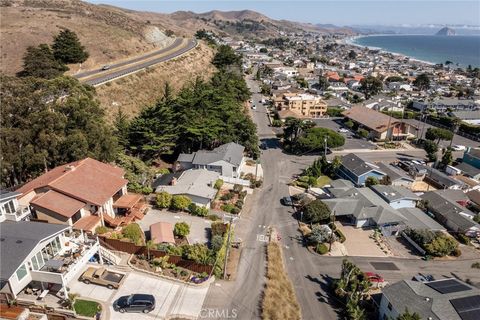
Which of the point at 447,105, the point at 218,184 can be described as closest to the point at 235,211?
the point at 218,184

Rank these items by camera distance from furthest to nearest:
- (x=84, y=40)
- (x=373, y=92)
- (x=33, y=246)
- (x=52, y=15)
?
1. (x=373, y=92)
2. (x=52, y=15)
3. (x=84, y=40)
4. (x=33, y=246)

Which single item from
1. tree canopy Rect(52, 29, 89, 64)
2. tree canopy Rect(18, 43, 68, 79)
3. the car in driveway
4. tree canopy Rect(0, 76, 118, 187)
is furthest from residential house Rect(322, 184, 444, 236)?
tree canopy Rect(52, 29, 89, 64)

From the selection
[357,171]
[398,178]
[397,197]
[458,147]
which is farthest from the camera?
[458,147]

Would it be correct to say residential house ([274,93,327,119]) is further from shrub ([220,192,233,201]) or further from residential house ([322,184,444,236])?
residential house ([322,184,444,236])

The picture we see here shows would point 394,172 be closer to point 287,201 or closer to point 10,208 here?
point 287,201

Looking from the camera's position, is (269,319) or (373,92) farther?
(373,92)

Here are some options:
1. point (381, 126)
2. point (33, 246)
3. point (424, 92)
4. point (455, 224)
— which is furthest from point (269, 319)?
point (424, 92)

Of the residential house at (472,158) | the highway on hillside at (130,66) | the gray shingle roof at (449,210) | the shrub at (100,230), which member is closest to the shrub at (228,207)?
the shrub at (100,230)

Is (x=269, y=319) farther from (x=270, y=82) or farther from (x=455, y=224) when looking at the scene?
(x=270, y=82)
